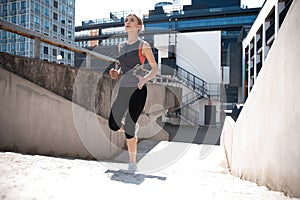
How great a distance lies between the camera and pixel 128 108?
94.0 inches

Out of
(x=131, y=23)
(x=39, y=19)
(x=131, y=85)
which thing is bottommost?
(x=131, y=85)

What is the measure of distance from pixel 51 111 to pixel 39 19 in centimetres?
3023

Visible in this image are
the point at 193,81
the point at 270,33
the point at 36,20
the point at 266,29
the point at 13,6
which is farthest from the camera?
the point at 36,20

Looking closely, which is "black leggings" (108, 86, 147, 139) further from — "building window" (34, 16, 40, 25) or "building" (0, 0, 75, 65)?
"building window" (34, 16, 40, 25)

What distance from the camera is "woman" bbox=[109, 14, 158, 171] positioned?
235 cm

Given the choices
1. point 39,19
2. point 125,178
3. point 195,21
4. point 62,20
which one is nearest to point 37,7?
point 39,19

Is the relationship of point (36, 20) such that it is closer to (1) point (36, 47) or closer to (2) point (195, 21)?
(2) point (195, 21)

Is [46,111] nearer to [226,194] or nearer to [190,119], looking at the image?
[226,194]

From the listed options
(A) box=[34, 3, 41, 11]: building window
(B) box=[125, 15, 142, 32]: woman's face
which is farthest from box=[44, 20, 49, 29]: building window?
(B) box=[125, 15, 142, 32]: woman's face

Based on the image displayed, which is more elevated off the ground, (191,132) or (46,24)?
(46,24)

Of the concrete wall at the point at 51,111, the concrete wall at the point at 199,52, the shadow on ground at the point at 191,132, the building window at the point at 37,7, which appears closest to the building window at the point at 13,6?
the building window at the point at 37,7

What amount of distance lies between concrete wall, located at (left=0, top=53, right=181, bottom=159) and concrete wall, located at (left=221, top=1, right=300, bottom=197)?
289 cm

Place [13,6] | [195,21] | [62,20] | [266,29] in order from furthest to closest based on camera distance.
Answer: [195,21]
[62,20]
[13,6]
[266,29]

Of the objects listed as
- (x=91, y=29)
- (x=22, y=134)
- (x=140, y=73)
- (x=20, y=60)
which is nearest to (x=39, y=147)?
(x=22, y=134)
